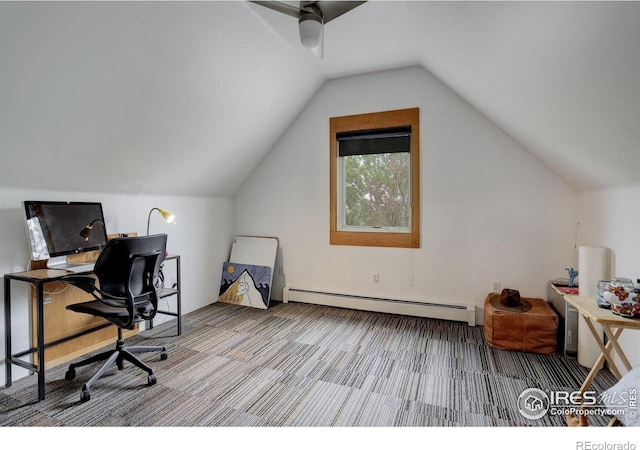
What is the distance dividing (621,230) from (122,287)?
3661 mm

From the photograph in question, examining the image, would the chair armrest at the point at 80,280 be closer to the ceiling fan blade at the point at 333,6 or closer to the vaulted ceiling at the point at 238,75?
the vaulted ceiling at the point at 238,75

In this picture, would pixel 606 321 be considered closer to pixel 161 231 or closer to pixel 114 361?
pixel 114 361

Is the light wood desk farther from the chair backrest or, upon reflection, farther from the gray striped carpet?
the chair backrest

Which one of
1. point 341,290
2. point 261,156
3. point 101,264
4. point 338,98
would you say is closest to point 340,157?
point 338,98

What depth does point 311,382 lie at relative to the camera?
2359 mm

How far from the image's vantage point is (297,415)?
1.97m

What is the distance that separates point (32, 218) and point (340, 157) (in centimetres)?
311

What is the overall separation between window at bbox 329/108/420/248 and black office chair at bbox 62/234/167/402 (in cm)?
224

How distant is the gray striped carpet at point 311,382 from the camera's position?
6.38 ft

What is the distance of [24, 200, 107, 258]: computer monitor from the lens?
2447 mm
